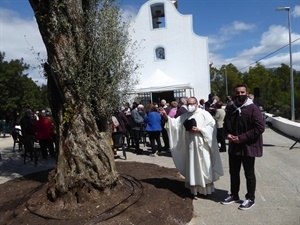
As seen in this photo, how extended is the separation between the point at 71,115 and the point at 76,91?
426 mm

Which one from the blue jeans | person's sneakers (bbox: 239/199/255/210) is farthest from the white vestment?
person's sneakers (bbox: 239/199/255/210)

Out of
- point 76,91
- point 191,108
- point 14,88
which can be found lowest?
point 191,108

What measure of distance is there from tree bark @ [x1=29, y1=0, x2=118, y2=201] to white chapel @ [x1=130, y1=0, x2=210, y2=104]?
16.6 meters

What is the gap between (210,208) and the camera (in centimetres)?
495

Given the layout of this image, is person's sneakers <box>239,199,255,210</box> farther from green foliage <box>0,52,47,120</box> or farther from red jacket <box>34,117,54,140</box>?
green foliage <box>0,52,47,120</box>

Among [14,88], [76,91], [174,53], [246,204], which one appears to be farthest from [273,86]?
[76,91]

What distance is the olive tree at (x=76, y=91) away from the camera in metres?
5.15

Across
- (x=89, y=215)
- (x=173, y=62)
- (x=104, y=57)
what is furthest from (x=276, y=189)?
(x=173, y=62)

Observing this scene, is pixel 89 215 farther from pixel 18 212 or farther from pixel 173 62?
pixel 173 62

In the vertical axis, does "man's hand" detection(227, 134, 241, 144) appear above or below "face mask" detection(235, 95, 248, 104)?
below

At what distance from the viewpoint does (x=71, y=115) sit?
5.28 metres

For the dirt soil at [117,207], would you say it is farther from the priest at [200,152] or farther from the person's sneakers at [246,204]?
the person's sneakers at [246,204]

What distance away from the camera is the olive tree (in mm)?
5148

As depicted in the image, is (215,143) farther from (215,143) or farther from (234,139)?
(234,139)
